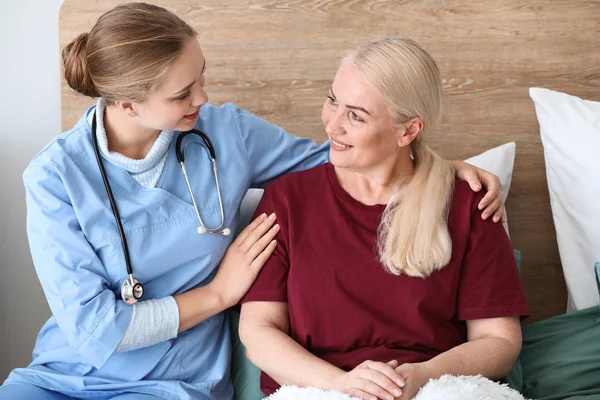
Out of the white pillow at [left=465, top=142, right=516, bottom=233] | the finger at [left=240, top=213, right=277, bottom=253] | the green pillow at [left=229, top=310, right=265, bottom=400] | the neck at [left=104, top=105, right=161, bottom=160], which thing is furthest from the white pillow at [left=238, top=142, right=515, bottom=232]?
the neck at [left=104, top=105, right=161, bottom=160]

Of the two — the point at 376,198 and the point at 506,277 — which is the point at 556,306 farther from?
the point at 376,198

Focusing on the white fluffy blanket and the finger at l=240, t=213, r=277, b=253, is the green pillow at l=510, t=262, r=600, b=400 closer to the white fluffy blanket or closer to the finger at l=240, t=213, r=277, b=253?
the white fluffy blanket

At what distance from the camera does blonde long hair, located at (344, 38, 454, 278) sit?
1644 millimetres

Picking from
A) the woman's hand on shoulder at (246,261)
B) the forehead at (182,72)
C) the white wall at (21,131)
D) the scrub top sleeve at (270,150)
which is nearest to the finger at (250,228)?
the woman's hand on shoulder at (246,261)

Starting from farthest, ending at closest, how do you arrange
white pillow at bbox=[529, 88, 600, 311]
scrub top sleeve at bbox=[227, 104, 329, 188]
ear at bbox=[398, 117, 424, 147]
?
white pillow at bbox=[529, 88, 600, 311] → scrub top sleeve at bbox=[227, 104, 329, 188] → ear at bbox=[398, 117, 424, 147]

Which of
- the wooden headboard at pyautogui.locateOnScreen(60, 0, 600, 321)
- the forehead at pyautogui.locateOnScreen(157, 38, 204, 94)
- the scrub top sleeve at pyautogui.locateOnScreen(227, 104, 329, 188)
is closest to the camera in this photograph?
the forehead at pyautogui.locateOnScreen(157, 38, 204, 94)

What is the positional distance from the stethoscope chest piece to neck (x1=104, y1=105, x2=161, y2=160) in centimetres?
29

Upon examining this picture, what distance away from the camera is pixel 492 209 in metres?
1.71

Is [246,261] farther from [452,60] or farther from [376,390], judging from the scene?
[452,60]

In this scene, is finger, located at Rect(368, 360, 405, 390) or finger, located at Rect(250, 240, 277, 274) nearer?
finger, located at Rect(368, 360, 405, 390)

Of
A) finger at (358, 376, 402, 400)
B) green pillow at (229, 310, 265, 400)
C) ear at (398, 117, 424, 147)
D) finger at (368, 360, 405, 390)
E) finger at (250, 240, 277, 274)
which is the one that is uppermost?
ear at (398, 117, 424, 147)

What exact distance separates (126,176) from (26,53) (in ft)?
2.39

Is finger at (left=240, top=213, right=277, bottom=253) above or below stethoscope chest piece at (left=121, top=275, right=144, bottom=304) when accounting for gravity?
above

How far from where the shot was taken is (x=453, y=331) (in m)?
1.70
